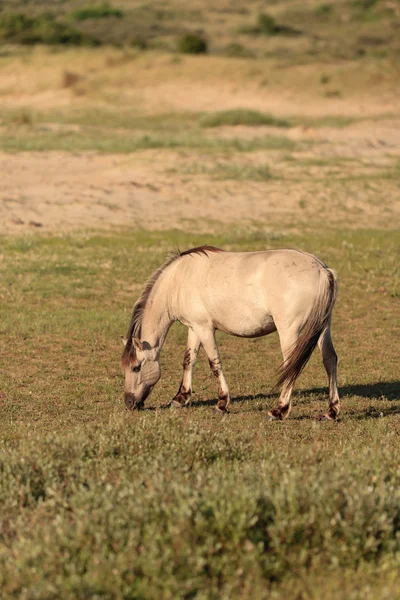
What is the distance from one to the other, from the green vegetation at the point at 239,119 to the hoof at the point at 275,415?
2661 centimetres

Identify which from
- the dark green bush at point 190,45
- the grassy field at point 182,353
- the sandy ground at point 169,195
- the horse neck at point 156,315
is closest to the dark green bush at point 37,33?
the dark green bush at point 190,45

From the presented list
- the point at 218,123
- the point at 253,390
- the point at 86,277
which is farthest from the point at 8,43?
the point at 253,390

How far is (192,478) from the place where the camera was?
6.78 meters

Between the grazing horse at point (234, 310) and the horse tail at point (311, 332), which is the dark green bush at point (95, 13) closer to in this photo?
the grazing horse at point (234, 310)

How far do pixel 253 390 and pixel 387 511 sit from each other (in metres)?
4.97

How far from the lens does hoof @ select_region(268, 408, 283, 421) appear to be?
943cm

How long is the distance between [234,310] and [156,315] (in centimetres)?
91

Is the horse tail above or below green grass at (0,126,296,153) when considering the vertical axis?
above

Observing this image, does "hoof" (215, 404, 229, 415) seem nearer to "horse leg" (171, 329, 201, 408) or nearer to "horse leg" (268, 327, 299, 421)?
"horse leg" (171, 329, 201, 408)

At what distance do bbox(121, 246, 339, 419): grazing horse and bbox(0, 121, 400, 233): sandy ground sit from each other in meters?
9.52

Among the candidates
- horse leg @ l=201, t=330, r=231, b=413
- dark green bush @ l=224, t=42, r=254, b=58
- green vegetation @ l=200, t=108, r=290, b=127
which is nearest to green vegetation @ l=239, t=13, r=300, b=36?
dark green bush @ l=224, t=42, r=254, b=58

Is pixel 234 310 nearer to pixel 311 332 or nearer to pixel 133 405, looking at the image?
pixel 311 332

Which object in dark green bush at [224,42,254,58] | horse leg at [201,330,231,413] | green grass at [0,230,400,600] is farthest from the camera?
dark green bush at [224,42,254,58]

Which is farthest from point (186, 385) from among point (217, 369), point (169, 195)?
point (169, 195)
